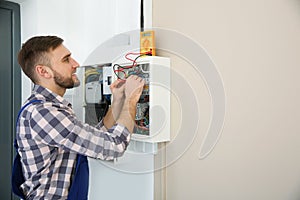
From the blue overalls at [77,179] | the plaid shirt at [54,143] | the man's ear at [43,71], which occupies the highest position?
the man's ear at [43,71]

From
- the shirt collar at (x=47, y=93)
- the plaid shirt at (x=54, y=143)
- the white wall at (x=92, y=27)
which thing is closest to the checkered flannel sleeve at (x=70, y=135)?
the plaid shirt at (x=54, y=143)

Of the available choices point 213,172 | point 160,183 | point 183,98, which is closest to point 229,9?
point 183,98

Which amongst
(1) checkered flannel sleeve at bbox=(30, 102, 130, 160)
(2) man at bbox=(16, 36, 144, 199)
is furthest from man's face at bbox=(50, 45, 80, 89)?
(1) checkered flannel sleeve at bbox=(30, 102, 130, 160)

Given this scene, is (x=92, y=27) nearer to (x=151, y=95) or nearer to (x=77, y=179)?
(x=151, y=95)

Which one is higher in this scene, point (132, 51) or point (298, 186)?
point (132, 51)

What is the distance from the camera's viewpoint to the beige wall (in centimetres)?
95

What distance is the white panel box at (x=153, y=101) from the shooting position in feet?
4.02

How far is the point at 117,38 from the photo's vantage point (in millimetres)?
1518

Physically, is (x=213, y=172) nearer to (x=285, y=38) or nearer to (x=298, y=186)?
(x=298, y=186)

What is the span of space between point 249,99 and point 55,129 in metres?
0.67

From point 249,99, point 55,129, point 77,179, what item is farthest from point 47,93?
point 249,99

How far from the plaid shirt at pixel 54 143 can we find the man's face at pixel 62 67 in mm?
63

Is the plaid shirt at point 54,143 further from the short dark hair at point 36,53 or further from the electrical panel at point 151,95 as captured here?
the electrical panel at point 151,95

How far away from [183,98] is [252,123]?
0.31 m
